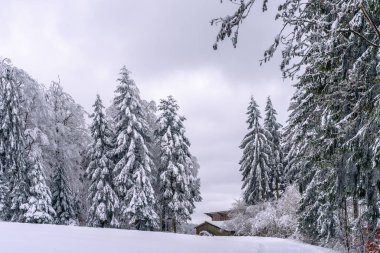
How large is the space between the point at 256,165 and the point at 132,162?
17.0m

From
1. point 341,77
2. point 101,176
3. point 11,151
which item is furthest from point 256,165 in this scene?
point 341,77

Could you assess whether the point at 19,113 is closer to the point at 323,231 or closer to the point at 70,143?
the point at 70,143

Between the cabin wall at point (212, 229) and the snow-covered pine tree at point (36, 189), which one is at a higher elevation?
the snow-covered pine tree at point (36, 189)

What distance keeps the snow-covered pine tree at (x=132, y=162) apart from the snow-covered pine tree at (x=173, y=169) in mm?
1468

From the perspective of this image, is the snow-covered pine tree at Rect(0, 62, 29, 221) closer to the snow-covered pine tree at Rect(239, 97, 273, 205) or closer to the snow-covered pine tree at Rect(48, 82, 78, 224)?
the snow-covered pine tree at Rect(48, 82, 78, 224)

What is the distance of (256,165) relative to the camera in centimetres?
3916

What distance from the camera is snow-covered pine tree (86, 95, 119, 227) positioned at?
87.4 feet

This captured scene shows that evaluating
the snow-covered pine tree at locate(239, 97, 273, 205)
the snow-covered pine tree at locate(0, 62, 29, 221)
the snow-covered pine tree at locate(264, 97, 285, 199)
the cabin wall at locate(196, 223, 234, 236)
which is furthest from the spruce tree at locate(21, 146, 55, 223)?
the cabin wall at locate(196, 223, 234, 236)

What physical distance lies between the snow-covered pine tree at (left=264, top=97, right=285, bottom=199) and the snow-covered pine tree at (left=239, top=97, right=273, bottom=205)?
138cm

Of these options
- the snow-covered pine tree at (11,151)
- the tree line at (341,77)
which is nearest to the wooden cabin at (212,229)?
the snow-covered pine tree at (11,151)

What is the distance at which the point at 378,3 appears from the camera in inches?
195

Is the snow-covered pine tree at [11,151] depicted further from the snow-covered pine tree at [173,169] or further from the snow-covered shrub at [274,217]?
the snow-covered shrub at [274,217]

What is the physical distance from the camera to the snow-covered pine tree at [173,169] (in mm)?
29016

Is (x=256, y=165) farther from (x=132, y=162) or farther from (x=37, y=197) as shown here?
(x=37, y=197)
